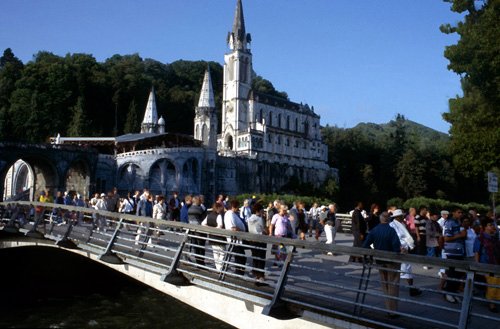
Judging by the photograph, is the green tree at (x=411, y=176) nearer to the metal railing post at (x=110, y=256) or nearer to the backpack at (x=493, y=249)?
the backpack at (x=493, y=249)

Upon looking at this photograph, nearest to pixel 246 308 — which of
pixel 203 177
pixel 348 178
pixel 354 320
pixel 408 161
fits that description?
pixel 354 320

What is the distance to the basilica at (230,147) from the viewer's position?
181 ft

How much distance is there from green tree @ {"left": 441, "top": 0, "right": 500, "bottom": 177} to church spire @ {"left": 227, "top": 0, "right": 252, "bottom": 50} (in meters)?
66.4

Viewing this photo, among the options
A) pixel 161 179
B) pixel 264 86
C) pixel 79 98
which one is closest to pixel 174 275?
pixel 161 179

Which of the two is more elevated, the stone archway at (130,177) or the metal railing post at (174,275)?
the stone archway at (130,177)

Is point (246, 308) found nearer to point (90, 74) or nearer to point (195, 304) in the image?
point (195, 304)

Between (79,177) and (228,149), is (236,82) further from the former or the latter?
(79,177)

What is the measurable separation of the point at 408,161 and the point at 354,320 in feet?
239

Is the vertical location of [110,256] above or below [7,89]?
below

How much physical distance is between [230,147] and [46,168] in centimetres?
3676

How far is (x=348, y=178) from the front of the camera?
90.8 m

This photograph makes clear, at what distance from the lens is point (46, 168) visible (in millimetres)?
48219

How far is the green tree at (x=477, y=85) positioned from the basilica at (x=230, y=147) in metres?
39.4

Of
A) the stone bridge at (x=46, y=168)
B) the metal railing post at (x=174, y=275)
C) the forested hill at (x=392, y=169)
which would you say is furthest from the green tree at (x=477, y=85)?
the forested hill at (x=392, y=169)
